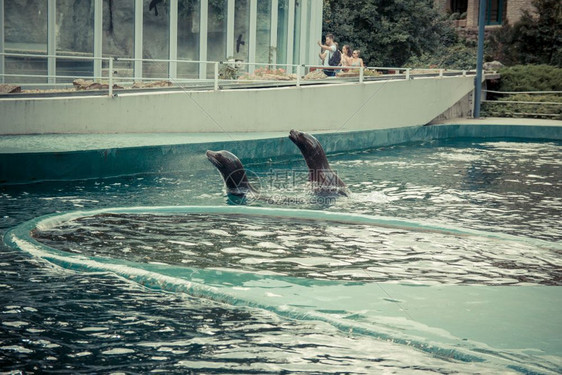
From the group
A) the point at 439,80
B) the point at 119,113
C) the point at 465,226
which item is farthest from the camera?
the point at 439,80

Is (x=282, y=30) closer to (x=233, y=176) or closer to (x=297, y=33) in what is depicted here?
(x=297, y=33)

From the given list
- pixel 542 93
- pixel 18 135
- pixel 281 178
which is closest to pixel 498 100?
pixel 542 93

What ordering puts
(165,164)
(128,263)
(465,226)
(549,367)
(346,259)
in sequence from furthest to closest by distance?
(165,164)
(465,226)
(346,259)
(128,263)
(549,367)

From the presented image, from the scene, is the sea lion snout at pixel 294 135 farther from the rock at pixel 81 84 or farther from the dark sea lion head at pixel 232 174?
the rock at pixel 81 84

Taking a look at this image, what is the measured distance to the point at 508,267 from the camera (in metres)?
8.69

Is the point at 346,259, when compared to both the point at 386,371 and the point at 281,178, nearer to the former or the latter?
the point at 386,371

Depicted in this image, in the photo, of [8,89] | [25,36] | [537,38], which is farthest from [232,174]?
[537,38]

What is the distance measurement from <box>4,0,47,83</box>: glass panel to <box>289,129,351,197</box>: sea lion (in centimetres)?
979

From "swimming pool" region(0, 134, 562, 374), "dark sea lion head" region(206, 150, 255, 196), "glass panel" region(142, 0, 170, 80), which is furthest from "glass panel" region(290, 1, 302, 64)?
"swimming pool" region(0, 134, 562, 374)

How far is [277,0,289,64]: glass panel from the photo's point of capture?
30.8 m

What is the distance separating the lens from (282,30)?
3105 centimetres

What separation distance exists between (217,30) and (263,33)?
2.45 metres

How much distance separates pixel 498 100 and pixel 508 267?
25.6 m

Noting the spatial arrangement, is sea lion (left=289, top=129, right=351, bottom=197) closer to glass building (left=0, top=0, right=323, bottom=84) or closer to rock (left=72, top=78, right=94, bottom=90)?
glass building (left=0, top=0, right=323, bottom=84)
